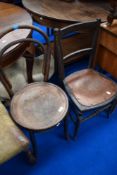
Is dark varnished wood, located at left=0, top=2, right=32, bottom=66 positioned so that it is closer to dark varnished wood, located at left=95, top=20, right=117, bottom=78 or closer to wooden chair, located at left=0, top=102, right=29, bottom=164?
wooden chair, located at left=0, top=102, right=29, bottom=164

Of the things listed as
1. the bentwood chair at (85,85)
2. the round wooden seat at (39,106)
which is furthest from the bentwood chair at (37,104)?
the bentwood chair at (85,85)

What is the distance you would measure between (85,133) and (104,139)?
18cm

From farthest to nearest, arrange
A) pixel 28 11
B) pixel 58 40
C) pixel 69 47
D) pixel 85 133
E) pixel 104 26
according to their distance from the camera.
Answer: pixel 69 47 < pixel 28 11 < pixel 85 133 < pixel 104 26 < pixel 58 40

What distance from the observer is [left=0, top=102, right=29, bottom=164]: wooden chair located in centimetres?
93

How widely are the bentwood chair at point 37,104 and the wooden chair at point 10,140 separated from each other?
0.08 metres

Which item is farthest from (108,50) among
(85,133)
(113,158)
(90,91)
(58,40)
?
(113,158)

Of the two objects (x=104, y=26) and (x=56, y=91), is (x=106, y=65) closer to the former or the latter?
(x=104, y=26)

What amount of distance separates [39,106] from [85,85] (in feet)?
1.55

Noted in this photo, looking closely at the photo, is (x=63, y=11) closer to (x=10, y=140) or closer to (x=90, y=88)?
(x=90, y=88)

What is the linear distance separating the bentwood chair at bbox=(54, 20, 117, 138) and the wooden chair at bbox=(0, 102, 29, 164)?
19.8 inches

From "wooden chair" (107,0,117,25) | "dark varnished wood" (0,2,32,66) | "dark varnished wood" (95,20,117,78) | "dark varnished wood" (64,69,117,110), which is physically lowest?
"dark varnished wood" (64,69,117,110)

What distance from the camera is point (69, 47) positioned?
7.41ft

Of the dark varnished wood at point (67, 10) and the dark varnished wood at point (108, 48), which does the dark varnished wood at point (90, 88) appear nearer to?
the dark varnished wood at point (108, 48)

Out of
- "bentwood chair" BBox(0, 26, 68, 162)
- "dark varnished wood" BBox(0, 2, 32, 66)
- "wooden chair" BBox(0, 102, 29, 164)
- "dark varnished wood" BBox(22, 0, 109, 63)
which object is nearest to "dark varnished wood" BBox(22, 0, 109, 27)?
"dark varnished wood" BBox(22, 0, 109, 63)
